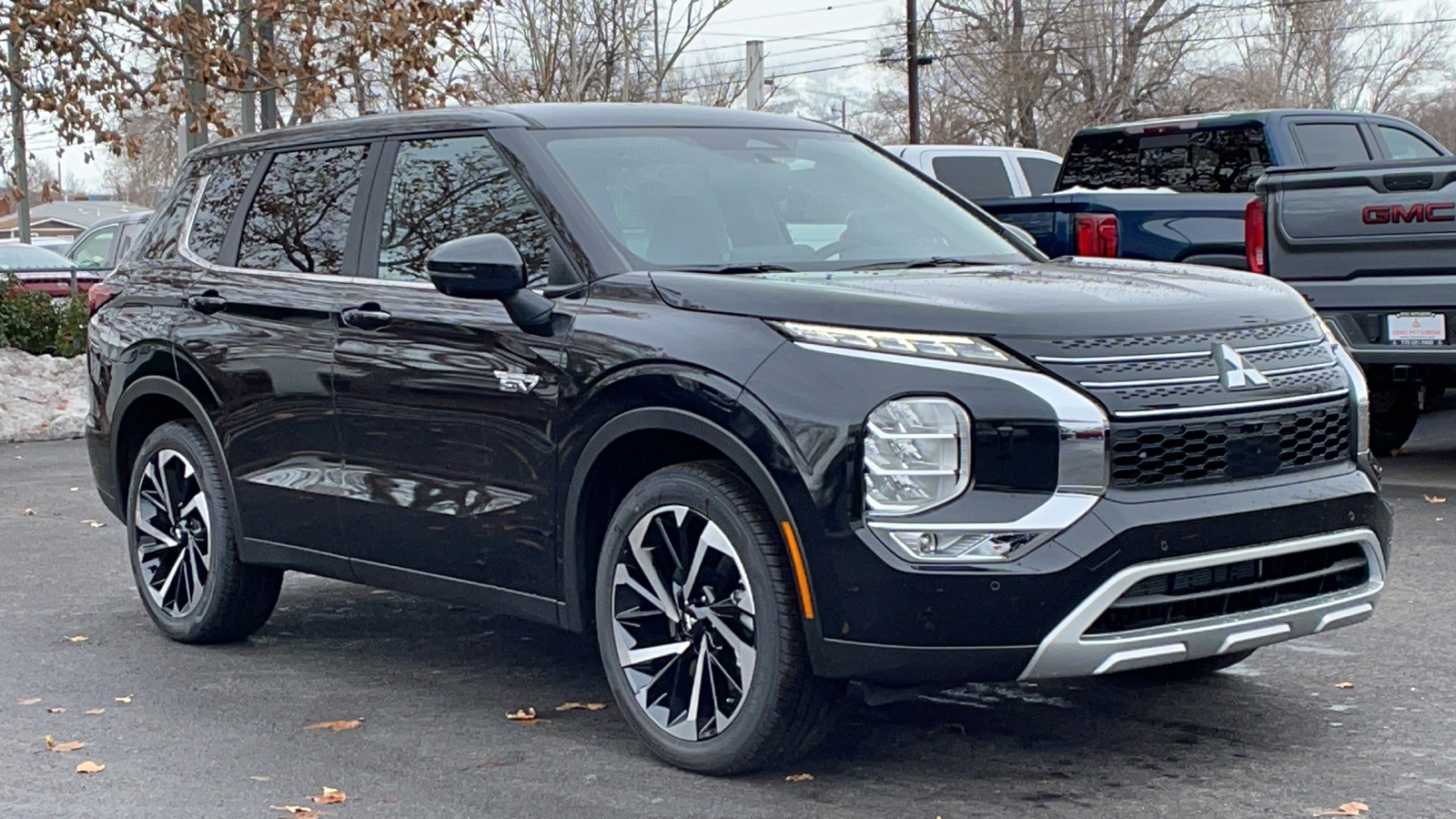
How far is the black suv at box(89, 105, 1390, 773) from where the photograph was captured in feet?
14.4

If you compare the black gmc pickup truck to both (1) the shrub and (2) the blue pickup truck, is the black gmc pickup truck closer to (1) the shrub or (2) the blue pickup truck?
(2) the blue pickup truck

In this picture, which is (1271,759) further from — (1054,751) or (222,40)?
(222,40)

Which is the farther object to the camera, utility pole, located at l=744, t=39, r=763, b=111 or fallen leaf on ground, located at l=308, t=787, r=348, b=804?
utility pole, located at l=744, t=39, r=763, b=111

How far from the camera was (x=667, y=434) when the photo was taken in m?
5.00

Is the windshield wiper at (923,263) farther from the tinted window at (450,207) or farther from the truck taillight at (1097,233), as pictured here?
the truck taillight at (1097,233)

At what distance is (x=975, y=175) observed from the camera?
17156 mm

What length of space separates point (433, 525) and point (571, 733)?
2.45 feet

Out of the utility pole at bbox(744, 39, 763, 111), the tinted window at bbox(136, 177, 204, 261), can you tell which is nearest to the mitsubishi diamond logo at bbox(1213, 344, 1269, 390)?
the tinted window at bbox(136, 177, 204, 261)

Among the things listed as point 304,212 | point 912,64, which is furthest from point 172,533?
point 912,64

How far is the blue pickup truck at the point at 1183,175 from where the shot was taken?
40.3 ft

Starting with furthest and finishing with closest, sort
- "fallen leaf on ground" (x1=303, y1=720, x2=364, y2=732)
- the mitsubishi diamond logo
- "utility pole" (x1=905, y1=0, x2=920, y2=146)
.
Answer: "utility pole" (x1=905, y1=0, x2=920, y2=146) → "fallen leaf on ground" (x1=303, y1=720, x2=364, y2=732) → the mitsubishi diamond logo

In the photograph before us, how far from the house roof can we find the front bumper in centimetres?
11722

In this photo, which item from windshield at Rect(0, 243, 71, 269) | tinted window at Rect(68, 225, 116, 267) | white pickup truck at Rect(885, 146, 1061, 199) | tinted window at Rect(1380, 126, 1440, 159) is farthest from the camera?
tinted window at Rect(68, 225, 116, 267)

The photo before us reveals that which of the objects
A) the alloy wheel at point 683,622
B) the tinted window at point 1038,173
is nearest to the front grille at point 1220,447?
the alloy wheel at point 683,622
